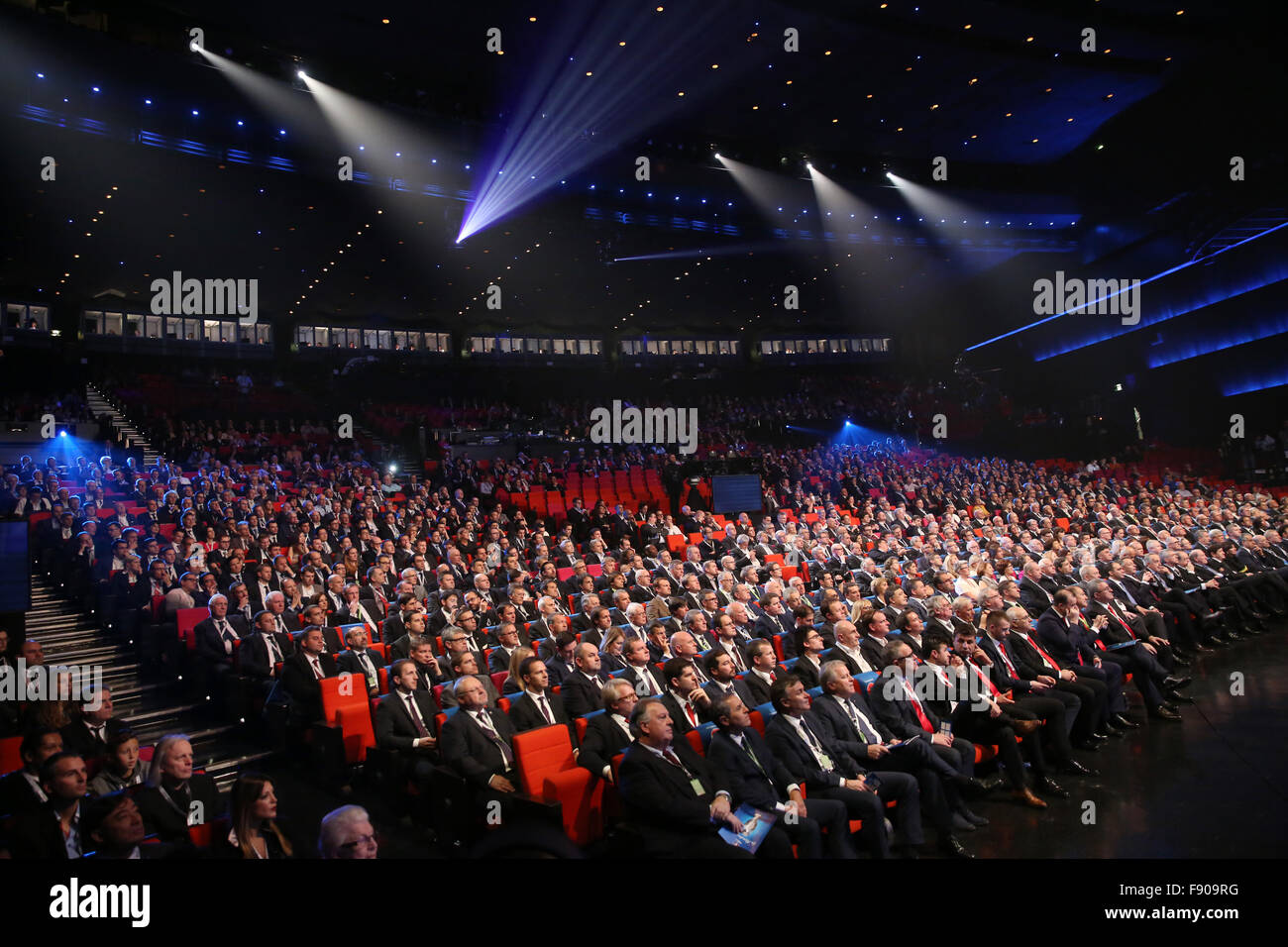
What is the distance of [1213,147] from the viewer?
13.1 meters

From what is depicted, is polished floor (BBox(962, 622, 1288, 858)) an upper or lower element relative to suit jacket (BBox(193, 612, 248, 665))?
lower

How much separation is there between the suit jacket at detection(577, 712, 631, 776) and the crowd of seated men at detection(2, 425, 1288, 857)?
0.04ft

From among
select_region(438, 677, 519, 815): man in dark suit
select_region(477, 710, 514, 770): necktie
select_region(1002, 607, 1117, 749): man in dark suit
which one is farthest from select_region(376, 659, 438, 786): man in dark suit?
select_region(1002, 607, 1117, 749): man in dark suit

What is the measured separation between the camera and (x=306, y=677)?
14.5 ft

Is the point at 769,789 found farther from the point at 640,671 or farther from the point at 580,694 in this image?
the point at 640,671

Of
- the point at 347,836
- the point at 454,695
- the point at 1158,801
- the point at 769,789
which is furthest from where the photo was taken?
the point at 454,695

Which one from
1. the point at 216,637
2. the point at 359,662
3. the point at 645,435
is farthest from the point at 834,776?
the point at 645,435

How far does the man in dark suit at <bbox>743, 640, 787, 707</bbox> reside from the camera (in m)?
3.92

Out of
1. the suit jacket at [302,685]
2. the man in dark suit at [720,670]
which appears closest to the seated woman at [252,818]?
the man in dark suit at [720,670]

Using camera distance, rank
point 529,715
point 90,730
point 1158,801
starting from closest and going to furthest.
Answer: point 90,730, point 1158,801, point 529,715

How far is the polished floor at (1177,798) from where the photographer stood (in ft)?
10.5

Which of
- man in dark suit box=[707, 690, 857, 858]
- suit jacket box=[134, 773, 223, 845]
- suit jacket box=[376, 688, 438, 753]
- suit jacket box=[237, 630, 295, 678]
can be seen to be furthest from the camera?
suit jacket box=[237, 630, 295, 678]

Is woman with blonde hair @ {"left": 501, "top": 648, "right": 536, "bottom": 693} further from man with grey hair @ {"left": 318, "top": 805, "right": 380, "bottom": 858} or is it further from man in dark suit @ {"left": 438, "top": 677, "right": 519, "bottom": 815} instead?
man with grey hair @ {"left": 318, "top": 805, "right": 380, "bottom": 858}

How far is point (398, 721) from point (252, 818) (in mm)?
1576
